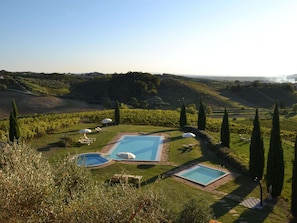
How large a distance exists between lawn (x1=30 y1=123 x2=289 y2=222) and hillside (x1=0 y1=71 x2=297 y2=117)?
3020 centimetres

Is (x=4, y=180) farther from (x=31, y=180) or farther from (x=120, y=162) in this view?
(x=120, y=162)

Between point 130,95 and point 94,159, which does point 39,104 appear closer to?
point 130,95

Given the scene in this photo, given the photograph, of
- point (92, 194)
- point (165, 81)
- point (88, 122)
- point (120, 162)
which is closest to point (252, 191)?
point (120, 162)

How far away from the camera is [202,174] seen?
1831 cm

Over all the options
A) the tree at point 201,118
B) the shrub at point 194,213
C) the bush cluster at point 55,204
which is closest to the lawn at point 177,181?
the shrub at point 194,213

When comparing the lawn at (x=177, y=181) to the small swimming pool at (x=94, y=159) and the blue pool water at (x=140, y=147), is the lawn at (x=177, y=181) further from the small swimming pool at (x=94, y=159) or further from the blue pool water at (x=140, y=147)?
the blue pool water at (x=140, y=147)

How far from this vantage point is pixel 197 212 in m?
9.35

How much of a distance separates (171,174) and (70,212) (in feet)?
38.0

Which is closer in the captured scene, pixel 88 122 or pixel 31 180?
pixel 31 180

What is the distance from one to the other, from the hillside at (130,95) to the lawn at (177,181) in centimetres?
3020

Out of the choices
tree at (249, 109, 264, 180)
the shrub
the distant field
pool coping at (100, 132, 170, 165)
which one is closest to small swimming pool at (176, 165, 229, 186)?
tree at (249, 109, 264, 180)

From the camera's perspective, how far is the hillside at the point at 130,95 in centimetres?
5947

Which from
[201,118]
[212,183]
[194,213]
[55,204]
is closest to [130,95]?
[201,118]

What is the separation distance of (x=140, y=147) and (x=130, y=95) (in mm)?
48932
